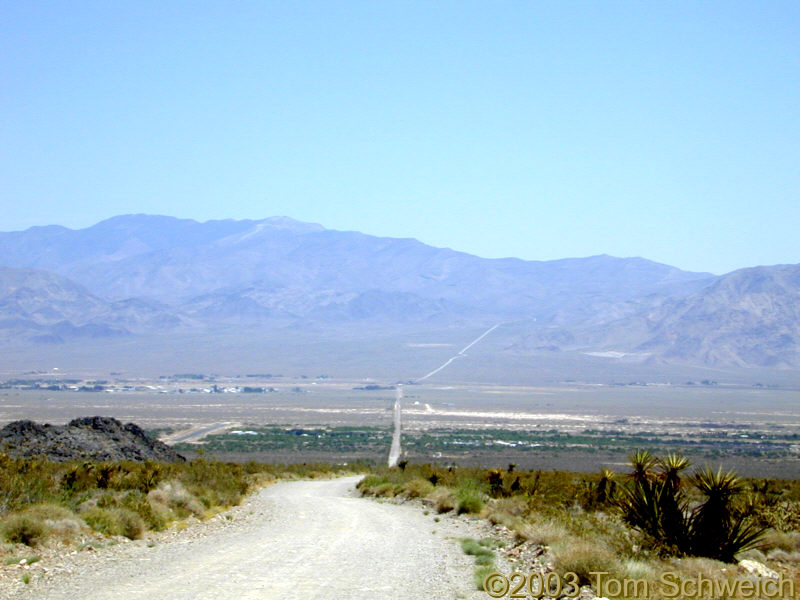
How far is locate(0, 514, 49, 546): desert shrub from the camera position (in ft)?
37.6

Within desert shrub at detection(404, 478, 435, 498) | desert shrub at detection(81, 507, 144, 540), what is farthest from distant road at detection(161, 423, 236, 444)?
desert shrub at detection(81, 507, 144, 540)

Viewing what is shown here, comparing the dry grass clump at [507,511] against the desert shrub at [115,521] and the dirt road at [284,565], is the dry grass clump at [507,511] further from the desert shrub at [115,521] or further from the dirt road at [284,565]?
the desert shrub at [115,521]

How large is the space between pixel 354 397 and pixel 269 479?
257ft

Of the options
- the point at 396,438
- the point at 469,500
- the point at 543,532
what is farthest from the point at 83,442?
the point at 396,438

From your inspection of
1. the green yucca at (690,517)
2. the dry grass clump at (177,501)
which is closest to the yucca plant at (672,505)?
the green yucca at (690,517)

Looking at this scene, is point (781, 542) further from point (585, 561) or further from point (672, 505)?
point (585, 561)

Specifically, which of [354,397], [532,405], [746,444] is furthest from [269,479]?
[354,397]

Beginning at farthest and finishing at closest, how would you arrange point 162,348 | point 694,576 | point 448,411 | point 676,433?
point 162,348, point 448,411, point 676,433, point 694,576

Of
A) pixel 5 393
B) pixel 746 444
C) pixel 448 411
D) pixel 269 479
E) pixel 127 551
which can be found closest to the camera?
pixel 127 551

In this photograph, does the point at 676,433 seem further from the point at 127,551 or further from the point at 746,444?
the point at 127,551

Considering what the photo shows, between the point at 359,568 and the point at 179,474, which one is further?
the point at 179,474

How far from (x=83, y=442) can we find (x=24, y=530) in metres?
18.3

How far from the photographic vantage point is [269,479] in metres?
30.9

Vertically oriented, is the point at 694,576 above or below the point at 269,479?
above
